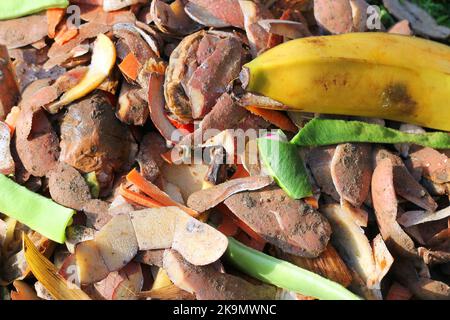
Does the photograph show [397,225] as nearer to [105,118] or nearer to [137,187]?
[137,187]

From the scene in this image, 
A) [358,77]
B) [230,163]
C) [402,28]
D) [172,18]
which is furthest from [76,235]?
[402,28]

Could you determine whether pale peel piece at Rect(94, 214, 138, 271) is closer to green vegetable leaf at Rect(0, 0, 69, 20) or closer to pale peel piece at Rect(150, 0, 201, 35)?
pale peel piece at Rect(150, 0, 201, 35)

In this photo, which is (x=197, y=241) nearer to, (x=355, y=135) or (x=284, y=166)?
(x=284, y=166)

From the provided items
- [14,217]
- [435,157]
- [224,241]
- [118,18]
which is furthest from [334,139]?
[14,217]

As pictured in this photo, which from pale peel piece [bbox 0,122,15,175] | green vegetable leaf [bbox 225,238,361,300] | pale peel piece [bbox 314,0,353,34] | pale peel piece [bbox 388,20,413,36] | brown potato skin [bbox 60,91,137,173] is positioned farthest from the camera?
pale peel piece [bbox 388,20,413,36]

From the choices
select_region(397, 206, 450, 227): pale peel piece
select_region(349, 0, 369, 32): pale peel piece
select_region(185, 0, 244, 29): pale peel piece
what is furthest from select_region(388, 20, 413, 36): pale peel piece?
select_region(397, 206, 450, 227): pale peel piece

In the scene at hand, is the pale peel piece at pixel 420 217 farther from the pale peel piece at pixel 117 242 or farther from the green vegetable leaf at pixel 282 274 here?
the pale peel piece at pixel 117 242

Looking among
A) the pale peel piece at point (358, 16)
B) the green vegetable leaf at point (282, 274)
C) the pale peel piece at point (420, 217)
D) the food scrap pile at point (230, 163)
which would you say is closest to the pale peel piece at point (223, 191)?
the food scrap pile at point (230, 163)
